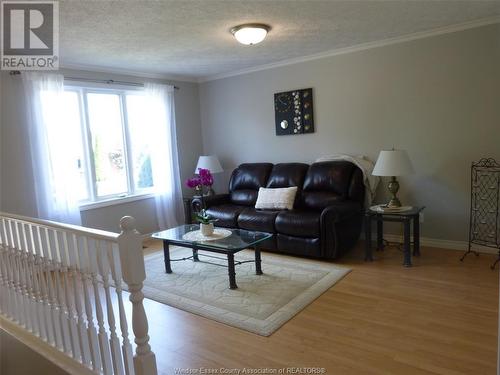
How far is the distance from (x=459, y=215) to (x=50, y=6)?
4235mm

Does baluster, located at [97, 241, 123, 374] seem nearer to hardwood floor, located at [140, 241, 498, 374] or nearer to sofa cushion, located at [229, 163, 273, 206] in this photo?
hardwood floor, located at [140, 241, 498, 374]

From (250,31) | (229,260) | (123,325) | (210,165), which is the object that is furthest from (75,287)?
(210,165)

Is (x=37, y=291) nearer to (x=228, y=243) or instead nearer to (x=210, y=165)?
(x=228, y=243)

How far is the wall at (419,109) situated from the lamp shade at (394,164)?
519 mm

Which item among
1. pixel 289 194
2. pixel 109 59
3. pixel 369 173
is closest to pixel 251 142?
pixel 289 194

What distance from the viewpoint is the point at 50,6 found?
8.73 ft

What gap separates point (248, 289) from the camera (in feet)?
10.8

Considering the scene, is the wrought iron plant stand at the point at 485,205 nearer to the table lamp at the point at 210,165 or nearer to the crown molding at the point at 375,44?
the crown molding at the point at 375,44

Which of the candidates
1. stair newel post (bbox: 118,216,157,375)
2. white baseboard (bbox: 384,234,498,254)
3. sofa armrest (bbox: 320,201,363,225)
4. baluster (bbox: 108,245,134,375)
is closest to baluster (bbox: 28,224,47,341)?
baluster (bbox: 108,245,134,375)

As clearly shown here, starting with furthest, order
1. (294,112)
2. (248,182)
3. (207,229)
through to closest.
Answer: (248,182) → (294,112) → (207,229)

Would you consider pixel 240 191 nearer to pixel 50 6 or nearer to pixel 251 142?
pixel 251 142

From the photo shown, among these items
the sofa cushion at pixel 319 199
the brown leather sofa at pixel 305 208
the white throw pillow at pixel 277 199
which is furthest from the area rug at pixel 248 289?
the sofa cushion at pixel 319 199

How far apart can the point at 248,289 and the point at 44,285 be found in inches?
63.9

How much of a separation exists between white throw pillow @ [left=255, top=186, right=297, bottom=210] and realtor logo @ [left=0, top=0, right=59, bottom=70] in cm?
270
